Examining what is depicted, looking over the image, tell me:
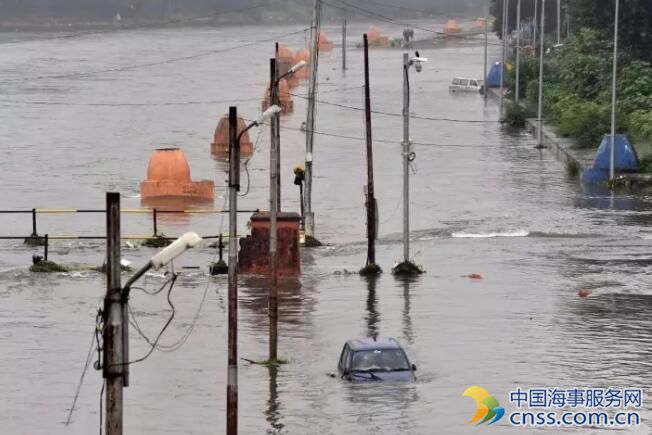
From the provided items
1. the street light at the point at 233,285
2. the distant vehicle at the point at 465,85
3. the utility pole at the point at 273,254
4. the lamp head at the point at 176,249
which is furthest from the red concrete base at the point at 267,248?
the distant vehicle at the point at 465,85

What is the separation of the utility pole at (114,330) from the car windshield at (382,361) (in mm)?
8943

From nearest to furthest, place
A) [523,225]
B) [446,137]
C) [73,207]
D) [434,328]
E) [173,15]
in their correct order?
1. [434,328]
2. [523,225]
3. [73,207]
4. [446,137]
5. [173,15]

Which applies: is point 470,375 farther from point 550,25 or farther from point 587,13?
point 550,25

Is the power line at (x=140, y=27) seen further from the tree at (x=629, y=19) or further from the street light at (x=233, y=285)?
the street light at (x=233, y=285)

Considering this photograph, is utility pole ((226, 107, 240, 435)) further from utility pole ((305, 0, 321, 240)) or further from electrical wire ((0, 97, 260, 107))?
electrical wire ((0, 97, 260, 107))

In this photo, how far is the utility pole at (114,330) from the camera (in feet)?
55.2

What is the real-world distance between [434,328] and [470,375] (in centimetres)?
429

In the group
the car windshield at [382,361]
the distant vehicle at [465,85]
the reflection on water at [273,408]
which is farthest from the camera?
the distant vehicle at [465,85]

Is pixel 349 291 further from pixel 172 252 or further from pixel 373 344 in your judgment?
pixel 172 252

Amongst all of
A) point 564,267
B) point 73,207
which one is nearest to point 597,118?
point 73,207

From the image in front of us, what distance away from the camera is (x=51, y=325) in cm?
3162

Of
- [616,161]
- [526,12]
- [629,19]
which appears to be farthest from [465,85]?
[616,161]

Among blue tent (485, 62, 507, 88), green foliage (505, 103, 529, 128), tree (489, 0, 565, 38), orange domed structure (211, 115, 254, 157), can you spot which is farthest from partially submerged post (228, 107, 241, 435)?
tree (489, 0, 565, 38)

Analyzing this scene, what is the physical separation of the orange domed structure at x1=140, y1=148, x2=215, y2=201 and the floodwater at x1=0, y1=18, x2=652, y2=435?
0.70 meters
